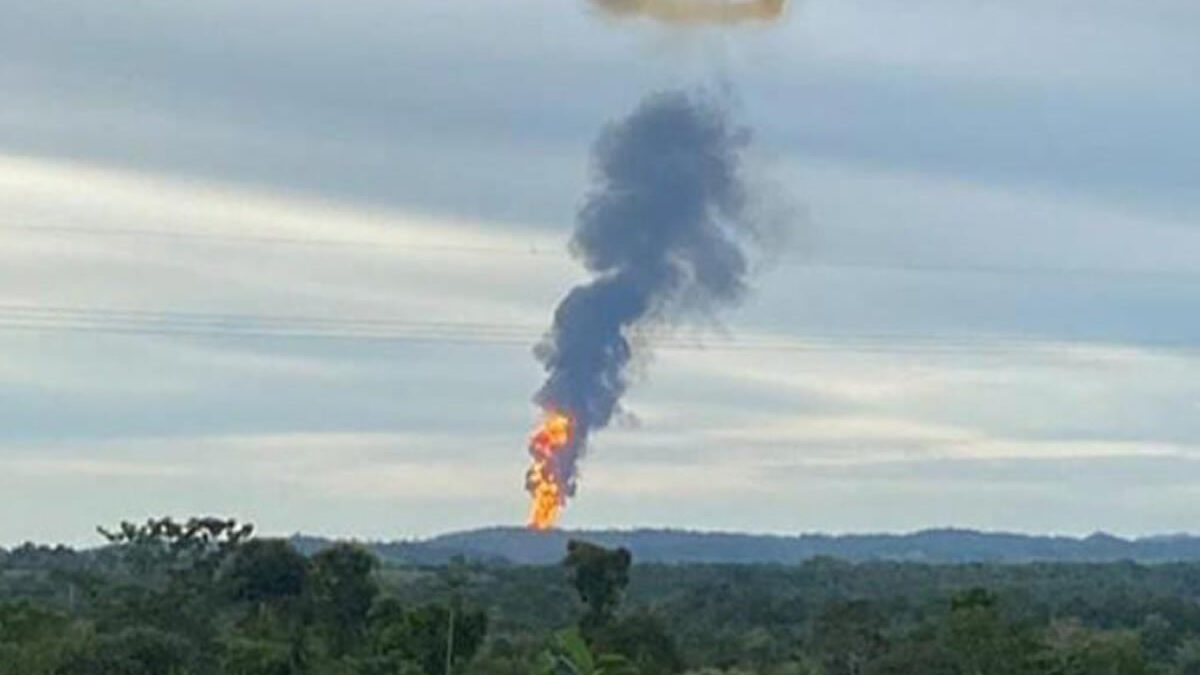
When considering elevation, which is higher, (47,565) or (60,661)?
(47,565)

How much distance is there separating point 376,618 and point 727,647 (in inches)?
1100

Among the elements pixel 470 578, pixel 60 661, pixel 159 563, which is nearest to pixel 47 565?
pixel 470 578

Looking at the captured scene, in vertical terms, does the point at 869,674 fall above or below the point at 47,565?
below

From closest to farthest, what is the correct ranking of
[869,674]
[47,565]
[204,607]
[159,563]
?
[869,674]
[204,607]
[159,563]
[47,565]

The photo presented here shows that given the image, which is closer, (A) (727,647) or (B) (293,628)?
(B) (293,628)

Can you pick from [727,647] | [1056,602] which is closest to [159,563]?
[727,647]

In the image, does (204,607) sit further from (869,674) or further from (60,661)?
(869,674)

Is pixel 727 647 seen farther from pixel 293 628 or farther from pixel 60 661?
pixel 60 661

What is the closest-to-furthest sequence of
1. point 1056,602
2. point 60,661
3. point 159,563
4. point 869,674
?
point 60,661, point 869,674, point 159,563, point 1056,602

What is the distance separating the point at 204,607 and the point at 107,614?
25.6 ft

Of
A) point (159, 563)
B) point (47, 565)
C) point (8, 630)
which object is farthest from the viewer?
point (47, 565)

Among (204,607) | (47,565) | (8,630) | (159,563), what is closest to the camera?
(8,630)

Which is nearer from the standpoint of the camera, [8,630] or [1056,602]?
[8,630]

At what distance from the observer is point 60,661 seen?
78.6m
